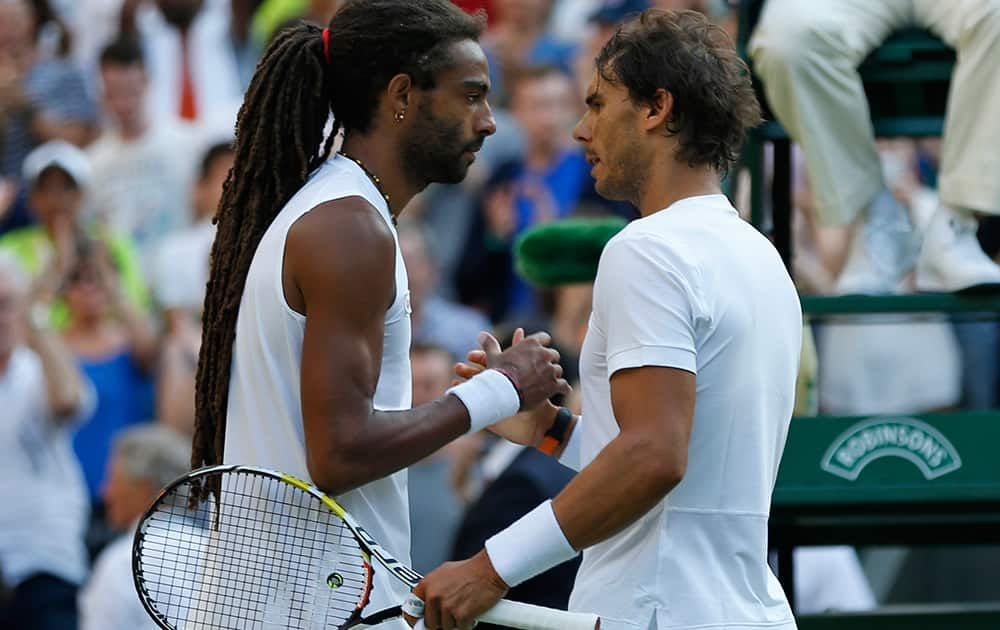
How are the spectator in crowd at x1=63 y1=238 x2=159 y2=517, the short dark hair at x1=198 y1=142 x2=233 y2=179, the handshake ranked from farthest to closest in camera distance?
the short dark hair at x1=198 y1=142 x2=233 y2=179, the spectator in crowd at x1=63 y1=238 x2=159 y2=517, the handshake

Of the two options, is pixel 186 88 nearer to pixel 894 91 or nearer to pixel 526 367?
pixel 894 91

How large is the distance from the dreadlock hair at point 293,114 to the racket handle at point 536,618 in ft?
2.07

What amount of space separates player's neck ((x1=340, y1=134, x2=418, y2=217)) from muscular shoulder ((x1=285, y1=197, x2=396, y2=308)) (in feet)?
0.56

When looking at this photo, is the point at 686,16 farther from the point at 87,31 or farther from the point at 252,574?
the point at 87,31

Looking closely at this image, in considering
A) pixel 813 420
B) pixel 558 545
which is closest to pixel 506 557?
pixel 558 545

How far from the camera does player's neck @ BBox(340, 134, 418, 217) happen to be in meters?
2.99

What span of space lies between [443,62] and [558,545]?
2.96 feet

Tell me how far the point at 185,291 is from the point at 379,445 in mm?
4711

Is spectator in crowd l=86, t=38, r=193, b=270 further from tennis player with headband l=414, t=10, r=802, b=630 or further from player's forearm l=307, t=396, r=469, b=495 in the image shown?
tennis player with headband l=414, t=10, r=802, b=630

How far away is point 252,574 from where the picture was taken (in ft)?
9.28

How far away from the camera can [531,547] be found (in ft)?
8.53

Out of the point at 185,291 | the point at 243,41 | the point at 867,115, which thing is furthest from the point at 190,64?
the point at 867,115

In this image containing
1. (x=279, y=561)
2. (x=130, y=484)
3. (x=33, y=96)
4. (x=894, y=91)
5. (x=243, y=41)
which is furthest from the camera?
(x=243, y=41)

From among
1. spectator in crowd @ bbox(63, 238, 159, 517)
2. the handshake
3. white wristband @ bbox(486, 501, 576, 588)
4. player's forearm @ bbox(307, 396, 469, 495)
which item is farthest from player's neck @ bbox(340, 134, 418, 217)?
spectator in crowd @ bbox(63, 238, 159, 517)
